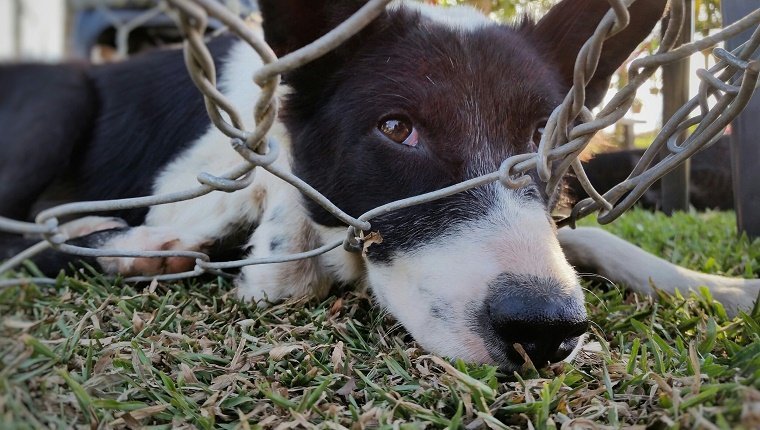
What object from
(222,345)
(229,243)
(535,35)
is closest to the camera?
(222,345)

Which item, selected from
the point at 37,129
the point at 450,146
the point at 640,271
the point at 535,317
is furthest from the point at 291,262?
the point at 37,129

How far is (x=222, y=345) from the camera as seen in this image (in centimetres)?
153

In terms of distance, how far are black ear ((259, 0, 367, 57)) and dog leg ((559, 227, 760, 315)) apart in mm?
1099

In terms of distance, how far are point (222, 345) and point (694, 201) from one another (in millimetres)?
3456

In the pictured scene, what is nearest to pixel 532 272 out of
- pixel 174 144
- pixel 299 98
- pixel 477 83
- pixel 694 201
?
pixel 477 83

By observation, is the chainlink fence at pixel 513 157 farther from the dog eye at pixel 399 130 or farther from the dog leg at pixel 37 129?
the dog leg at pixel 37 129

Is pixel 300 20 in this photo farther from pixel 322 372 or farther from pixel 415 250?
pixel 322 372

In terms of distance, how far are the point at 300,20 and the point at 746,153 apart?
1.72 m

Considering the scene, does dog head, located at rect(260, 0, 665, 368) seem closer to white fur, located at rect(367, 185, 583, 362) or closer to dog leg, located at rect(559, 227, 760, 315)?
white fur, located at rect(367, 185, 583, 362)

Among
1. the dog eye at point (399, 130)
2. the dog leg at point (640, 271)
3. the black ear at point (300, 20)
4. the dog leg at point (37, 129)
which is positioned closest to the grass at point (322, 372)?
the dog leg at point (640, 271)

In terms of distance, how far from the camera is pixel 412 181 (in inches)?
70.0

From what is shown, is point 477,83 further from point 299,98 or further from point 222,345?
point 222,345

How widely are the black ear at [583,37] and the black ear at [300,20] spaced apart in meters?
0.69

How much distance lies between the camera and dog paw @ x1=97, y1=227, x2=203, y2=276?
7.09 ft
